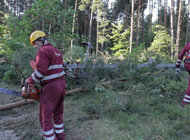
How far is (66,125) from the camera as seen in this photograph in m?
4.02

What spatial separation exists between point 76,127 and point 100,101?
1.31m

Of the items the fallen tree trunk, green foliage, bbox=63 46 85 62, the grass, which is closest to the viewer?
the grass

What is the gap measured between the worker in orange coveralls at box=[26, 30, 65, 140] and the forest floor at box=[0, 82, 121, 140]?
525 millimetres

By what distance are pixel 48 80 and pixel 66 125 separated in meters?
1.45

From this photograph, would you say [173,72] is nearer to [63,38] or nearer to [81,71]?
[81,71]

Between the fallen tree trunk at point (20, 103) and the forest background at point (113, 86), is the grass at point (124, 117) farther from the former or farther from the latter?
the fallen tree trunk at point (20, 103)

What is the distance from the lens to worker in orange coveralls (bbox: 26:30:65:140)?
2.95 meters

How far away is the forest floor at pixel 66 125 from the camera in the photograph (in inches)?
140

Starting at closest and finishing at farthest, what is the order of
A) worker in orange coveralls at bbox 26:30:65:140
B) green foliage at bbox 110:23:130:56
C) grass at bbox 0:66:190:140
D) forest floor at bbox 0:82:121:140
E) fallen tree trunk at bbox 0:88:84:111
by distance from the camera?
worker in orange coveralls at bbox 26:30:65:140 < grass at bbox 0:66:190:140 < forest floor at bbox 0:82:121:140 < fallen tree trunk at bbox 0:88:84:111 < green foliage at bbox 110:23:130:56

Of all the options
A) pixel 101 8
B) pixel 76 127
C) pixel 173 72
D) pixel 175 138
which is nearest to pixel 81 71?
pixel 76 127

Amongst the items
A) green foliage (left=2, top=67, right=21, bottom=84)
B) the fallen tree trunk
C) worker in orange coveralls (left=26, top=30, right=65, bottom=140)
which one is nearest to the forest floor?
the fallen tree trunk

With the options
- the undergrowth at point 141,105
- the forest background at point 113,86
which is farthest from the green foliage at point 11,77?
the undergrowth at point 141,105

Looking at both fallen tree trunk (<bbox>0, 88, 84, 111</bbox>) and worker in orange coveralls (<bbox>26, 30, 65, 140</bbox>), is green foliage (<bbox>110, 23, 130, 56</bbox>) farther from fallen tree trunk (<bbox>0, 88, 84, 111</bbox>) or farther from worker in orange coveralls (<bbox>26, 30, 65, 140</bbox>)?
worker in orange coveralls (<bbox>26, 30, 65, 140</bbox>)

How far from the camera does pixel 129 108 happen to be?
4461 mm
